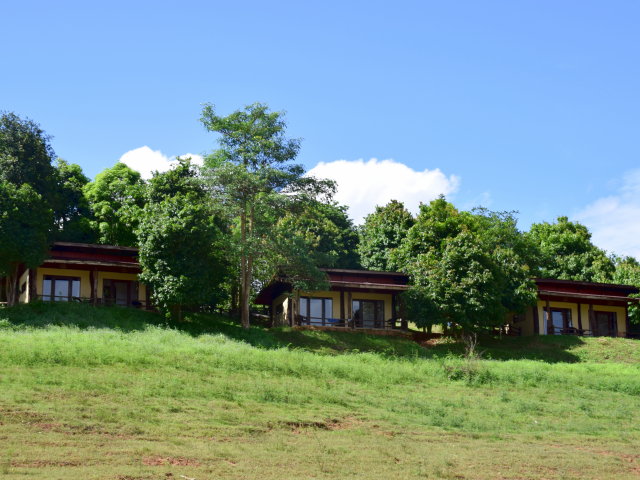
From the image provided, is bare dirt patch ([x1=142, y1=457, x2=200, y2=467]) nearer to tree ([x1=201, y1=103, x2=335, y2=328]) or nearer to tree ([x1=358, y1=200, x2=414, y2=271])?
tree ([x1=201, y1=103, x2=335, y2=328])

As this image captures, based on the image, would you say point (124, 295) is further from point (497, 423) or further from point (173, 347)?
point (497, 423)

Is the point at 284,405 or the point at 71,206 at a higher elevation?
the point at 71,206

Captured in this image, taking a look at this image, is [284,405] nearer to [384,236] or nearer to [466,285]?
[466,285]

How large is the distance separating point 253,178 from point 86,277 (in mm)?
12505

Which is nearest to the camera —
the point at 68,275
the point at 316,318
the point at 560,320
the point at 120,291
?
the point at 68,275

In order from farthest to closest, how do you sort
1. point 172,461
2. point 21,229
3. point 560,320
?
1. point 560,320
2. point 21,229
3. point 172,461

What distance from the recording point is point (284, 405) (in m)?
26.1

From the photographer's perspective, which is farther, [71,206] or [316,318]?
[71,206]

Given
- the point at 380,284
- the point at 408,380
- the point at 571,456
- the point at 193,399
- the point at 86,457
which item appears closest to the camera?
the point at 86,457

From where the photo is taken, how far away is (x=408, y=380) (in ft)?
107

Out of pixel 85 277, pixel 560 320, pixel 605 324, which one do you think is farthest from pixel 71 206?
pixel 605 324

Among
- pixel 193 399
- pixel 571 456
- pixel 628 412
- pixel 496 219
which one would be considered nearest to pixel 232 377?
pixel 193 399

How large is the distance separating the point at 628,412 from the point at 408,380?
8.71 m

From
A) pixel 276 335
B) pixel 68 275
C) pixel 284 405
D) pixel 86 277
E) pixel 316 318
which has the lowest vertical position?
pixel 284 405
